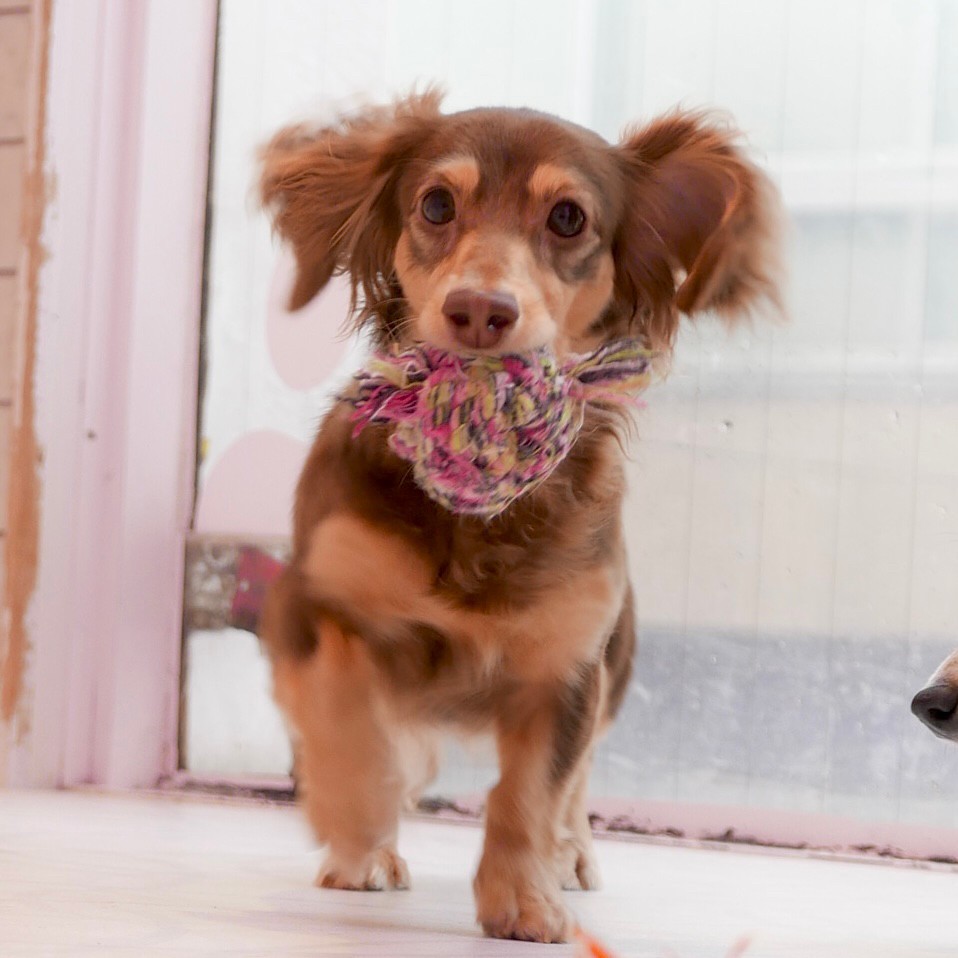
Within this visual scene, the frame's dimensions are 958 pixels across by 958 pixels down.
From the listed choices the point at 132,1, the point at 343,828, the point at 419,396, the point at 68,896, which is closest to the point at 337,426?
the point at 419,396

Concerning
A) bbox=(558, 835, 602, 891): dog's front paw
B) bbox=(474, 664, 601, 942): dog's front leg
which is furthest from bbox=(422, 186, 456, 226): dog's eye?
bbox=(558, 835, 602, 891): dog's front paw

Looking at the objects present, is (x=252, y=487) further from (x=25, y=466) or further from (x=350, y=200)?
(x=350, y=200)

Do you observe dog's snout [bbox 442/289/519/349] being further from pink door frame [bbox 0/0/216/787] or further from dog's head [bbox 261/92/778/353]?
pink door frame [bbox 0/0/216/787]

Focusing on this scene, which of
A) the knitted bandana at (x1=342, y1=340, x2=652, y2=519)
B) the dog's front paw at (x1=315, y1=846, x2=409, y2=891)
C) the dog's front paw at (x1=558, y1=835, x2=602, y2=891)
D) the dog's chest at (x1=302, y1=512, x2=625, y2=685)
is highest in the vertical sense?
the knitted bandana at (x1=342, y1=340, x2=652, y2=519)

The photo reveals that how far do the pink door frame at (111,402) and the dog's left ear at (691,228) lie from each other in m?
1.35

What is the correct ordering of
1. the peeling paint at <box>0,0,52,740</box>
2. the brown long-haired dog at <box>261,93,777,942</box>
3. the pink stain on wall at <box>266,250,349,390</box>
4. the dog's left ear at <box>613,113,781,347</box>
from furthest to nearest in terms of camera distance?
the pink stain on wall at <box>266,250,349,390</box>, the peeling paint at <box>0,0,52,740</box>, the dog's left ear at <box>613,113,781,347</box>, the brown long-haired dog at <box>261,93,777,942</box>

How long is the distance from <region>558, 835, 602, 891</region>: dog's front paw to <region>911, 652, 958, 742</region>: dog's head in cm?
63

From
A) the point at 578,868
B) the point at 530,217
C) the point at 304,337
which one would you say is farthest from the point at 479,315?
the point at 304,337

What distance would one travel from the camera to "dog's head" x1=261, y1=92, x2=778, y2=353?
5.25 feet

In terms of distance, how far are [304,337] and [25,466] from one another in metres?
0.63

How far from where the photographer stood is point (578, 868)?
1.97 m

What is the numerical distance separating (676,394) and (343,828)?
1264mm

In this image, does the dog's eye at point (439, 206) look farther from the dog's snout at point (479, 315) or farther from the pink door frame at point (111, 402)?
the pink door frame at point (111, 402)

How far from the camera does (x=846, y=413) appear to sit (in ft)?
8.00
